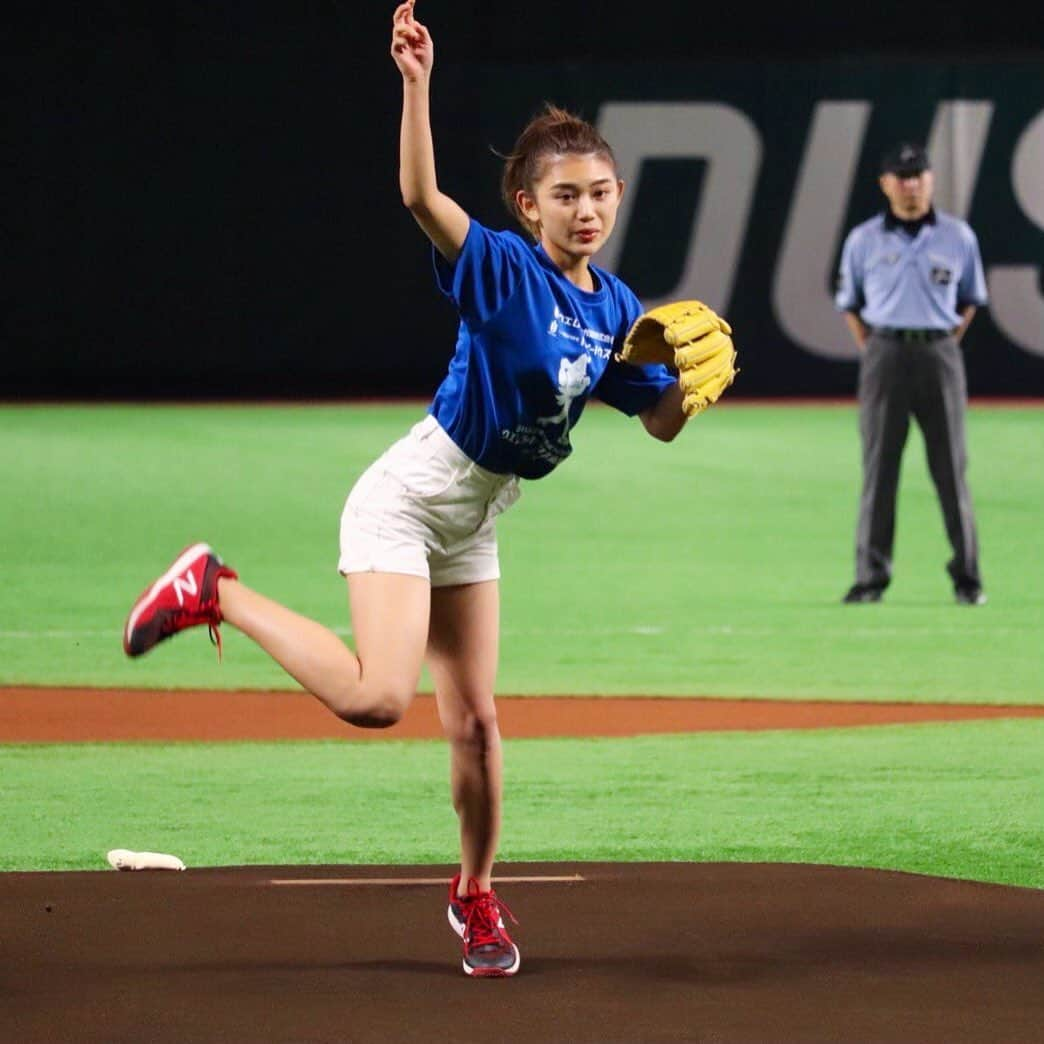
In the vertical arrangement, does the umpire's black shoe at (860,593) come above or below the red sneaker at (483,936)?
below

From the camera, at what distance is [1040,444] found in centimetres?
2134

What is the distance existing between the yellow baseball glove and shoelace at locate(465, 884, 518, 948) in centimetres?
122

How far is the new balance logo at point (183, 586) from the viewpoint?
18.1 ft

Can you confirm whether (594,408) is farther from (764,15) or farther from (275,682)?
(275,682)

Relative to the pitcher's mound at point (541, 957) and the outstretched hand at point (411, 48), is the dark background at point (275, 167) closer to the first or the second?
the pitcher's mound at point (541, 957)

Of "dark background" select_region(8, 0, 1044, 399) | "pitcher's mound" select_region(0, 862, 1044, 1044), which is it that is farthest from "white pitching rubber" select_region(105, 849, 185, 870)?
"dark background" select_region(8, 0, 1044, 399)

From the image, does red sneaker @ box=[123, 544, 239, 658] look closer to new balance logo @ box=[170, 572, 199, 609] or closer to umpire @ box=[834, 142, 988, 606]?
new balance logo @ box=[170, 572, 199, 609]

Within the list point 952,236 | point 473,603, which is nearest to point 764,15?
point 952,236

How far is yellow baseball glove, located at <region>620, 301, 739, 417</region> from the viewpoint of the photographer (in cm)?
546

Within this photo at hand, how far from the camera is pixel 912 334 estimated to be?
1245 centimetres

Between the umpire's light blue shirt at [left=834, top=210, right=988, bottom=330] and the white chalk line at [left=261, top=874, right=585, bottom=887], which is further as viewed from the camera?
the umpire's light blue shirt at [left=834, top=210, right=988, bottom=330]

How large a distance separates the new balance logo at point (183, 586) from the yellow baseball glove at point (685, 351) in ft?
3.67

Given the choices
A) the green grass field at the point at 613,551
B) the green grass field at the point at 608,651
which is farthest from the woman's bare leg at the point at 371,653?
the green grass field at the point at 613,551

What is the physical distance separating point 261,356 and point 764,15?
660 centimetres
